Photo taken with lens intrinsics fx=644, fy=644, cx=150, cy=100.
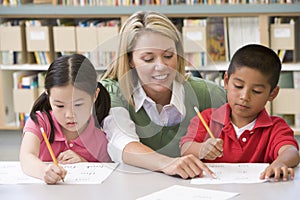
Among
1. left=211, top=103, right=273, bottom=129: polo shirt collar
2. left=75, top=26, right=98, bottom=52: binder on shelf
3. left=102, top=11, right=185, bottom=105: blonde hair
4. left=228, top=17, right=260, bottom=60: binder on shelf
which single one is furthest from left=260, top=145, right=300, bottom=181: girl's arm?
left=75, top=26, right=98, bottom=52: binder on shelf

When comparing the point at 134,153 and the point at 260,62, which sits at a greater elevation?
the point at 260,62

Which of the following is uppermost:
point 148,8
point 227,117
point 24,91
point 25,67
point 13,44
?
point 148,8

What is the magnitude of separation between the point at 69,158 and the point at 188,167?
0.38 meters

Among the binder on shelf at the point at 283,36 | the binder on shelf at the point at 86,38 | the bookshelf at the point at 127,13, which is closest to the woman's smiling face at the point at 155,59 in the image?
the bookshelf at the point at 127,13

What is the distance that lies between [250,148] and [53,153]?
55cm

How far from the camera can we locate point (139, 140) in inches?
70.6

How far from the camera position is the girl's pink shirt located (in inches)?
71.3

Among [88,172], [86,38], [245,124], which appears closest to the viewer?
[88,172]

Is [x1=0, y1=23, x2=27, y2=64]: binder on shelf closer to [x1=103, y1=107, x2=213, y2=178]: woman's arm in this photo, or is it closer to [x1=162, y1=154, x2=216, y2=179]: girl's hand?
[x1=103, y1=107, x2=213, y2=178]: woman's arm

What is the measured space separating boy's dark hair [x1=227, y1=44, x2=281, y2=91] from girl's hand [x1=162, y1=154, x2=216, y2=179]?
331 millimetres

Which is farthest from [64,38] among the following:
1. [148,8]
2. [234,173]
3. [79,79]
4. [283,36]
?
[234,173]

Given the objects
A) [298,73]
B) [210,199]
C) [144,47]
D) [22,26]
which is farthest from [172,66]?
[22,26]

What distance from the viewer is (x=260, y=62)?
71.1 inches

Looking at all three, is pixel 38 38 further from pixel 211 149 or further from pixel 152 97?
pixel 211 149
